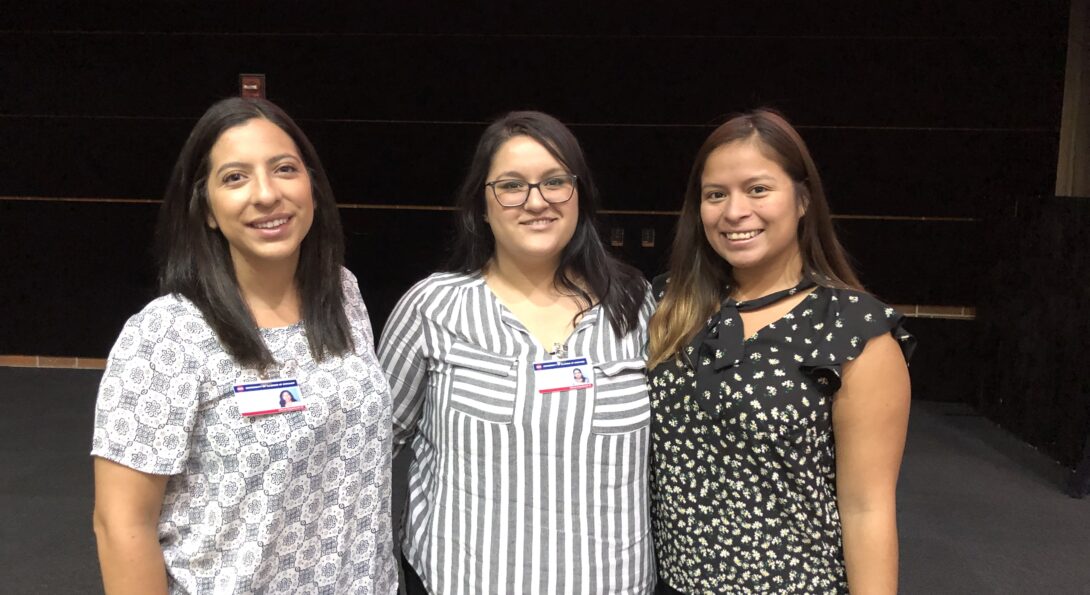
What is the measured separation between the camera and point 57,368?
5.75m

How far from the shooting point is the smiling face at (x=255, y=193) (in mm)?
1277

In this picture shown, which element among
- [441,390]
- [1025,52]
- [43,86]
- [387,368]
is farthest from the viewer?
[43,86]

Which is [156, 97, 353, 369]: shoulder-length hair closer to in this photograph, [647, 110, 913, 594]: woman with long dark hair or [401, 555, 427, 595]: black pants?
[401, 555, 427, 595]: black pants

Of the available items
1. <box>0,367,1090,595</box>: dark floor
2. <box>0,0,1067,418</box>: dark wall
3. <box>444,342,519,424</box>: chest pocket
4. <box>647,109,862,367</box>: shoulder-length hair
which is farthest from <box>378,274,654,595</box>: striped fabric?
<box>0,0,1067,418</box>: dark wall

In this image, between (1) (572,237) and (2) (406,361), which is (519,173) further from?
(2) (406,361)

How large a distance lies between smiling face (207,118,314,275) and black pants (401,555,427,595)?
74 cm

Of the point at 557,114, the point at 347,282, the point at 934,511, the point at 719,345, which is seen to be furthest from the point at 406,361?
the point at 557,114

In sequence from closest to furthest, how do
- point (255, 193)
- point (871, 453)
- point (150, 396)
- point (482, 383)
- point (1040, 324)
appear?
point (150, 396) < point (255, 193) < point (871, 453) < point (482, 383) < point (1040, 324)

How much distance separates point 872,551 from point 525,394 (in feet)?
2.39

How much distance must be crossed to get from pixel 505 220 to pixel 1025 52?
4.88 m

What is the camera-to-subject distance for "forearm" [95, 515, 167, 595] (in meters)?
1.14

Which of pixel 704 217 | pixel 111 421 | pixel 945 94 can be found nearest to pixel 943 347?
pixel 945 94

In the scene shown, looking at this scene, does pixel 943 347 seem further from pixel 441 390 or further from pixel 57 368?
pixel 57 368

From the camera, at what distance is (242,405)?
121 centimetres
